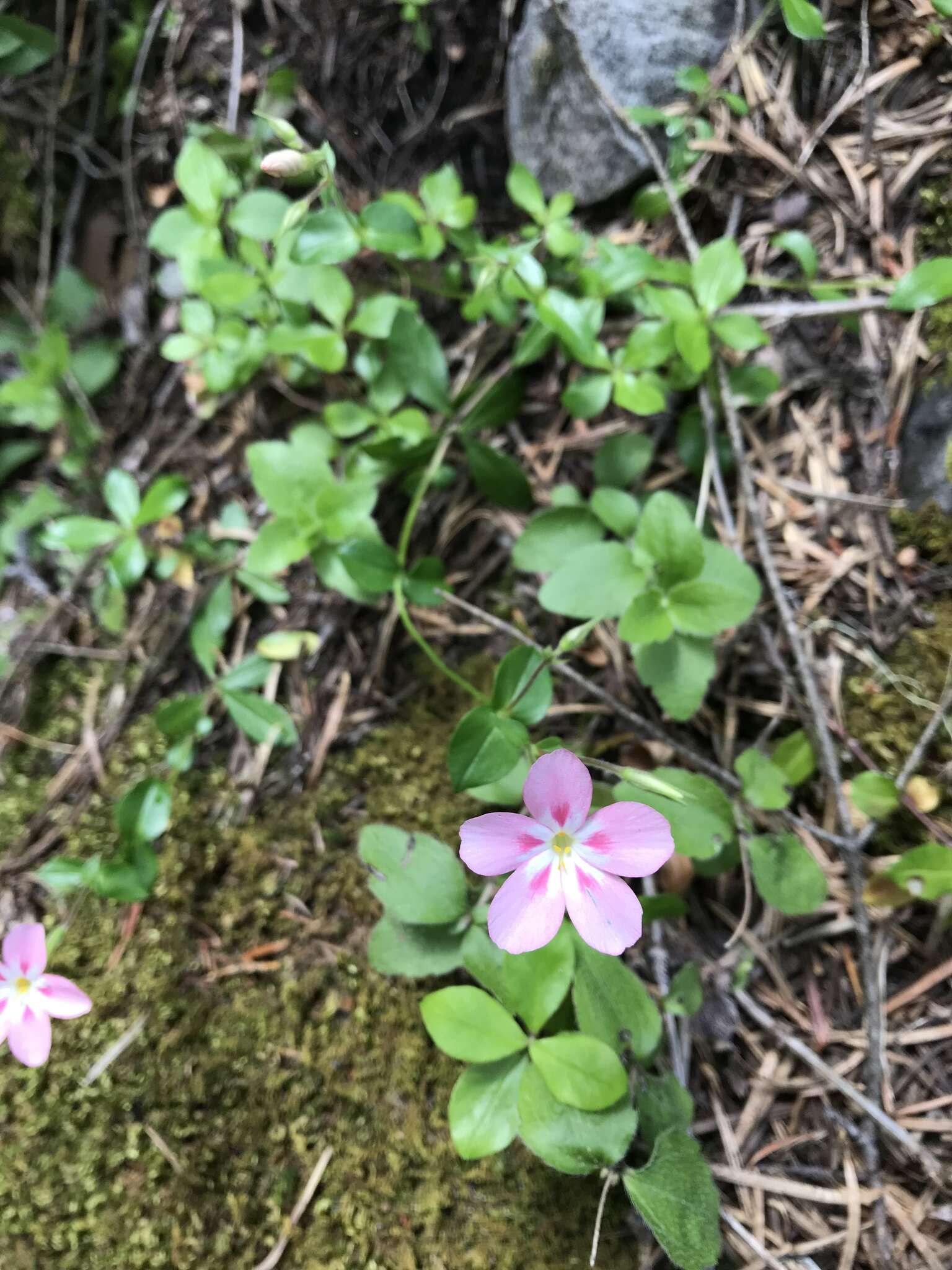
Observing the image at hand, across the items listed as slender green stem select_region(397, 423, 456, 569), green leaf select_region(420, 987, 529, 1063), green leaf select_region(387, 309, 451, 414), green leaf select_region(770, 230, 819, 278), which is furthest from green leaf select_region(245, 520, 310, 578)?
green leaf select_region(770, 230, 819, 278)

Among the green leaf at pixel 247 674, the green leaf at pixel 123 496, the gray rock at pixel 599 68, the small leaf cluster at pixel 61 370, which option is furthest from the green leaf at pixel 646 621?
the small leaf cluster at pixel 61 370

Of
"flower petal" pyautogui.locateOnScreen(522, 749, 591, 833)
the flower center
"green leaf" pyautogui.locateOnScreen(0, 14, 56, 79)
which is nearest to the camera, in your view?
"flower petal" pyautogui.locateOnScreen(522, 749, 591, 833)

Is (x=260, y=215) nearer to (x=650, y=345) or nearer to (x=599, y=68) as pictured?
(x=599, y=68)

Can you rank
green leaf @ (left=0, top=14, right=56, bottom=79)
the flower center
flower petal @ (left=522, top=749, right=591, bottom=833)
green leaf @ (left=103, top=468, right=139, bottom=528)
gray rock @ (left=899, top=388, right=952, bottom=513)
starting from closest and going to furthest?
flower petal @ (left=522, top=749, right=591, bottom=833)
the flower center
gray rock @ (left=899, top=388, right=952, bottom=513)
green leaf @ (left=103, top=468, right=139, bottom=528)
green leaf @ (left=0, top=14, right=56, bottom=79)

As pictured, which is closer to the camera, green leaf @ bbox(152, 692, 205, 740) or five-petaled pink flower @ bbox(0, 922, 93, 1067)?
five-petaled pink flower @ bbox(0, 922, 93, 1067)

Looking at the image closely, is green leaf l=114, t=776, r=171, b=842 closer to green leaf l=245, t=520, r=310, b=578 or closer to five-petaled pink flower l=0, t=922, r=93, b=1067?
five-petaled pink flower l=0, t=922, r=93, b=1067

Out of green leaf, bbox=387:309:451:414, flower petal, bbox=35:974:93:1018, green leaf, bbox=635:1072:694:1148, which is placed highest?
green leaf, bbox=387:309:451:414

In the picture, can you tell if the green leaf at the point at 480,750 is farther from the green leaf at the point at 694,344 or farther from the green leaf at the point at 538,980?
the green leaf at the point at 694,344
